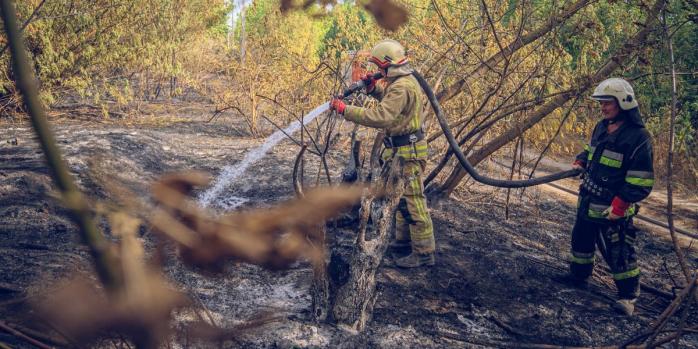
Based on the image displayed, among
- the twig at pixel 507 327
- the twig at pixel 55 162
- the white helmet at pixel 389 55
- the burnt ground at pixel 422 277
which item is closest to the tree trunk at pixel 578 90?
the burnt ground at pixel 422 277

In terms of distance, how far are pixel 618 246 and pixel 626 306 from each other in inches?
17.4

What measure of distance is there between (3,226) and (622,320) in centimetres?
480

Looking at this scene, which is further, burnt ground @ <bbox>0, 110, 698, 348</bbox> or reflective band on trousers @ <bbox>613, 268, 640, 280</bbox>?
reflective band on trousers @ <bbox>613, 268, 640, 280</bbox>

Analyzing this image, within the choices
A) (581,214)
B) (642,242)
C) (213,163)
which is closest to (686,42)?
(642,242)

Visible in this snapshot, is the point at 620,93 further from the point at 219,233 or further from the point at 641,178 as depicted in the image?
the point at 219,233

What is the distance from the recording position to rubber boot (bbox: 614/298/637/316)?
159 inches

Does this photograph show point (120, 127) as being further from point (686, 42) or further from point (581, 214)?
point (686, 42)

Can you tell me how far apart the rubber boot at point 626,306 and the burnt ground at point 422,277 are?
0.07 metres

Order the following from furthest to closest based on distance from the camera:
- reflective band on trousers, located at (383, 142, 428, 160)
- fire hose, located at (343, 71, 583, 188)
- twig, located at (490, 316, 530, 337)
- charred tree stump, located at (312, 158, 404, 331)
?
reflective band on trousers, located at (383, 142, 428, 160) → fire hose, located at (343, 71, 583, 188) → twig, located at (490, 316, 530, 337) → charred tree stump, located at (312, 158, 404, 331)

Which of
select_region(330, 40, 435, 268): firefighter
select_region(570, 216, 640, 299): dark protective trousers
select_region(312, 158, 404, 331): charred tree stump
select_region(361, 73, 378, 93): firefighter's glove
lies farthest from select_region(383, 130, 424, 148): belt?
select_region(570, 216, 640, 299): dark protective trousers

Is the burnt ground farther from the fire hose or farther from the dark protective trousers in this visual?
the fire hose

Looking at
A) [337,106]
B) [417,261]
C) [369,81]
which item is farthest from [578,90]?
[337,106]

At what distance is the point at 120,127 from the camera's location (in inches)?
374

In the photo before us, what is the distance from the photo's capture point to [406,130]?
4.53 meters
